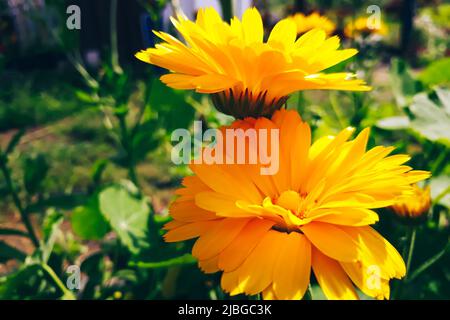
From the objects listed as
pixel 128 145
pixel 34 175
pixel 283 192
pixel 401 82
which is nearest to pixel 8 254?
pixel 34 175

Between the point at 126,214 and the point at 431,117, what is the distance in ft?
1.70

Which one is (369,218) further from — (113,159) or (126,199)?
(113,159)

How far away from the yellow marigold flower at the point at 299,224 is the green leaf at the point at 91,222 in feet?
1.49

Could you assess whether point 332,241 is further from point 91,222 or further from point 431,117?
point 91,222

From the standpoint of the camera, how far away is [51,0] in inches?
37.1

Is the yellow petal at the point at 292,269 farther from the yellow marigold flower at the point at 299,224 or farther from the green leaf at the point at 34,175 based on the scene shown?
the green leaf at the point at 34,175

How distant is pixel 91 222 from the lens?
35.8 inches

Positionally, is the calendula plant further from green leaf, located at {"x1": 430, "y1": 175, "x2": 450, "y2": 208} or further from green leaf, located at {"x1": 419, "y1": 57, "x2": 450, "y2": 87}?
green leaf, located at {"x1": 419, "y1": 57, "x2": 450, "y2": 87}

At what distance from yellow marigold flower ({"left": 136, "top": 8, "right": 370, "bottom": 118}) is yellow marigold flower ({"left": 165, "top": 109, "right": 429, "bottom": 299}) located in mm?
28

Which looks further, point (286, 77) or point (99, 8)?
point (99, 8)

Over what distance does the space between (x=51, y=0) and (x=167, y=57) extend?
0.59 metres

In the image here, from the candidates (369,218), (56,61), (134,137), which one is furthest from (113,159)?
(56,61)

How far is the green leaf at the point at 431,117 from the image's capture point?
0.76 meters

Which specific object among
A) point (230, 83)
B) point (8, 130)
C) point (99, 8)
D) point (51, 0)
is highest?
point (99, 8)
